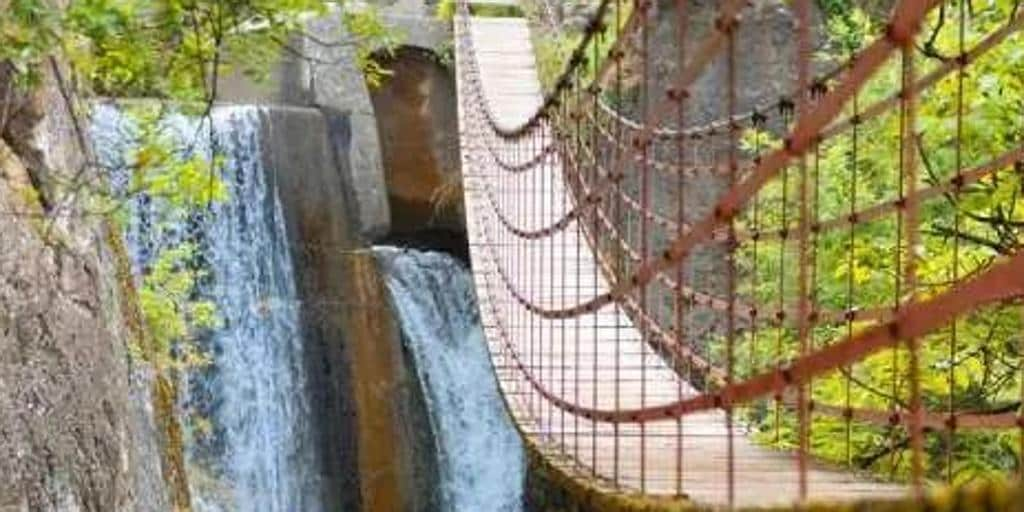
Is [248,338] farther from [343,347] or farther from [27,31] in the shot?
[27,31]

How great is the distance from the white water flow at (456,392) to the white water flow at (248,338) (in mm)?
595

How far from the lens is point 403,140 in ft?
28.2

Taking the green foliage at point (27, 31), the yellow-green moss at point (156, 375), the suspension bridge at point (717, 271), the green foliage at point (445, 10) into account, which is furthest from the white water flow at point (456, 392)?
the green foliage at point (27, 31)

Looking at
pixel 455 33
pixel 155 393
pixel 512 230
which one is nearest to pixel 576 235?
pixel 512 230

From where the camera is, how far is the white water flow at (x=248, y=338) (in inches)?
293

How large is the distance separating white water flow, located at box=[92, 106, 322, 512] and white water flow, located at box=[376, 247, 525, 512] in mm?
595

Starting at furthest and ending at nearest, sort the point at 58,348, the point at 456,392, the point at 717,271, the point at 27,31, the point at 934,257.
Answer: the point at 456,392
the point at 717,271
the point at 934,257
the point at 58,348
the point at 27,31

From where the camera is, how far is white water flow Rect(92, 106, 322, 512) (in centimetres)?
743

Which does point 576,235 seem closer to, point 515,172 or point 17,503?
point 515,172

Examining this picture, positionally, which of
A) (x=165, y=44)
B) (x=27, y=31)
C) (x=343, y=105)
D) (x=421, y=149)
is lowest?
(x=27, y=31)

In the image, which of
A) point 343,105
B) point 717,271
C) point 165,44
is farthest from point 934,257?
point 343,105

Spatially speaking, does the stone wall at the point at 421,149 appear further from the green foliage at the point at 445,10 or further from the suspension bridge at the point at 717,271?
the suspension bridge at the point at 717,271

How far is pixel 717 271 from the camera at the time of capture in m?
7.34

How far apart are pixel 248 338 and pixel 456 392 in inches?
42.3
